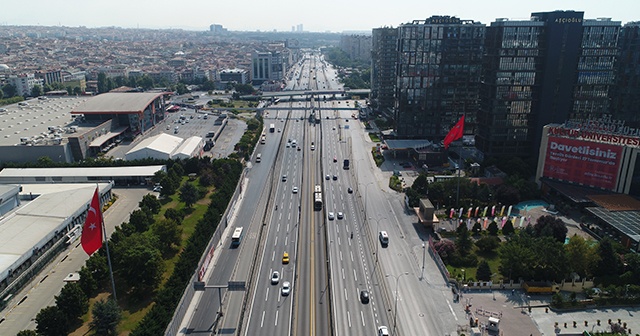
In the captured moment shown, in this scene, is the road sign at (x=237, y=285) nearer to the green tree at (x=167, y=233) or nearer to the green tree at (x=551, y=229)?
the green tree at (x=167, y=233)

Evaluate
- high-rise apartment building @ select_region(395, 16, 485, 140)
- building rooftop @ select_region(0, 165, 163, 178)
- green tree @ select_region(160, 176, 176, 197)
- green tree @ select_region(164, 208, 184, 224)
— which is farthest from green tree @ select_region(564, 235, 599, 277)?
building rooftop @ select_region(0, 165, 163, 178)

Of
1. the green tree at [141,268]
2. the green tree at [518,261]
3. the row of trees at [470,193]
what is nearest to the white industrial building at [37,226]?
the green tree at [141,268]

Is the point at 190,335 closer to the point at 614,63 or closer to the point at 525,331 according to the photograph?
the point at 525,331

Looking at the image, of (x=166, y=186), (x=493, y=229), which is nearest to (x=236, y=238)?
(x=166, y=186)

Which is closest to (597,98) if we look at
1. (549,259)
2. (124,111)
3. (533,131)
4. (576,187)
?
(533,131)

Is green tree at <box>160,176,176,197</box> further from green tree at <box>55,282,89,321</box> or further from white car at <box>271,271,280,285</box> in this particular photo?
green tree at <box>55,282,89,321</box>
